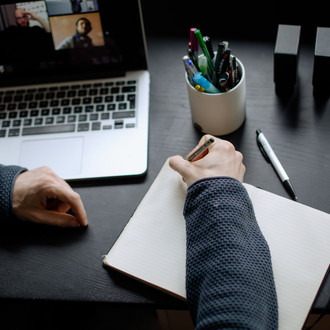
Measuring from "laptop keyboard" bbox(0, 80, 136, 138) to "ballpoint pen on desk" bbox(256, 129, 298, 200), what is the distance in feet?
0.86

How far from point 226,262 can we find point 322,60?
1.52ft

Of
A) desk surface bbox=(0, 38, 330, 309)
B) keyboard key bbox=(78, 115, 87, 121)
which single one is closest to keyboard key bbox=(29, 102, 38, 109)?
keyboard key bbox=(78, 115, 87, 121)

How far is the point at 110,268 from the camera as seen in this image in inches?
28.9

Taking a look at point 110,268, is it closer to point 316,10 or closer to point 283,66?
point 283,66

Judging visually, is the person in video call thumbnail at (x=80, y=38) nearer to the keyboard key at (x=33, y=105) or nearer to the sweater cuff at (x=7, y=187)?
the keyboard key at (x=33, y=105)

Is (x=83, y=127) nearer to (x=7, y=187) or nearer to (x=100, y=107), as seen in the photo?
(x=100, y=107)

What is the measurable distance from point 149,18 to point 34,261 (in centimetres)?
69

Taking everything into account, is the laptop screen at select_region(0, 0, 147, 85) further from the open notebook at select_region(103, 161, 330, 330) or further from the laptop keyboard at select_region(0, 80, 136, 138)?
the open notebook at select_region(103, 161, 330, 330)

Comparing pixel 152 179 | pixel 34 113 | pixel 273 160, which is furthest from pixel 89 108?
pixel 273 160

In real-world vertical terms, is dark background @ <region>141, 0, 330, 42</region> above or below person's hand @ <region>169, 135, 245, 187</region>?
above

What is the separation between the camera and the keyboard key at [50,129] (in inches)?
35.7

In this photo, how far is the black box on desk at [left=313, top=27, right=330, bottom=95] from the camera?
830mm

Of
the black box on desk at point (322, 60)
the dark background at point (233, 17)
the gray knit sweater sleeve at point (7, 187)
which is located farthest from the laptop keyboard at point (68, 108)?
the black box on desk at point (322, 60)

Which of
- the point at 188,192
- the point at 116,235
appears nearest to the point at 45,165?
the point at 116,235
